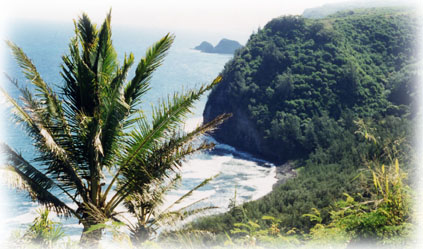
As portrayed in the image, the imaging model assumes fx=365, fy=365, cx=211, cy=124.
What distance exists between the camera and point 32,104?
6.75 m

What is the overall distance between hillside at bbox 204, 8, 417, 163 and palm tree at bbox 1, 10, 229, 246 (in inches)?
2283

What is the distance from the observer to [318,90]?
3012 inches

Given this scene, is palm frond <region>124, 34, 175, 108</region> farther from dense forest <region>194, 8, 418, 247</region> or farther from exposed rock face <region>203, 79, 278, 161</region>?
exposed rock face <region>203, 79, 278, 161</region>

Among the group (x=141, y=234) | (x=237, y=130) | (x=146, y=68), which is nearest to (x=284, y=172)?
(x=237, y=130)

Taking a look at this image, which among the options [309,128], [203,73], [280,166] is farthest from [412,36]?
[203,73]

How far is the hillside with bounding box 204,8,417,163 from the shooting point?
224 ft

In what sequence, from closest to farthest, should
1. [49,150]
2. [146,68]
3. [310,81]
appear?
1. [49,150]
2. [146,68]
3. [310,81]

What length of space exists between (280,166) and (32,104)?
5787 centimetres

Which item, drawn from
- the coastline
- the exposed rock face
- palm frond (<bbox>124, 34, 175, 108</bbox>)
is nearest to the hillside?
the exposed rock face

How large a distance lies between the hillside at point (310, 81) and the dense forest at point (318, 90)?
20cm

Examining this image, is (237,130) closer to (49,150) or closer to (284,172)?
(284,172)

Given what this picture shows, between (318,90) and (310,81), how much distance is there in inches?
131

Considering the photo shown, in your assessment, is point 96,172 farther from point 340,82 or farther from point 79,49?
point 340,82

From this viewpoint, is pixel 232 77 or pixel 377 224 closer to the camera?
pixel 377 224
